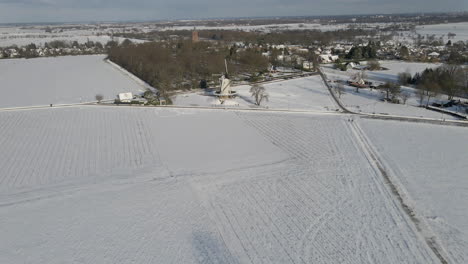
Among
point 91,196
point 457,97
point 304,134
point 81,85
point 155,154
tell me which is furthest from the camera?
point 81,85

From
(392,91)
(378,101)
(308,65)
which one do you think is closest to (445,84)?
(392,91)

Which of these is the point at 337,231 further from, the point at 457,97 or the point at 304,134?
the point at 457,97

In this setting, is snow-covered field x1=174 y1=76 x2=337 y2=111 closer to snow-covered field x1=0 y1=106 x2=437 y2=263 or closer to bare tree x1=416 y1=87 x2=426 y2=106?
snow-covered field x1=0 y1=106 x2=437 y2=263

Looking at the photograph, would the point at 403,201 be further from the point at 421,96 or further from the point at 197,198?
the point at 421,96

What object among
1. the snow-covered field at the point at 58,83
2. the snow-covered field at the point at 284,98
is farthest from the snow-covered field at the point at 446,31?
the snow-covered field at the point at 58,83

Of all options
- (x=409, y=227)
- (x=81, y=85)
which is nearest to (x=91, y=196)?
(x=409, y=227)
